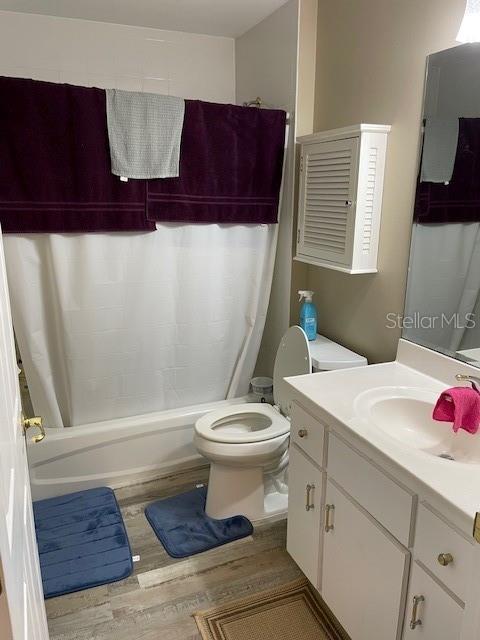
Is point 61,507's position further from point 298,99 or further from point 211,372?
point 298,99

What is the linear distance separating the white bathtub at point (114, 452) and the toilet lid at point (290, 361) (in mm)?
482

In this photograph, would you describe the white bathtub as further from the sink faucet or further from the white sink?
the sink faucet

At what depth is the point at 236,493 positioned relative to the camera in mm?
2195

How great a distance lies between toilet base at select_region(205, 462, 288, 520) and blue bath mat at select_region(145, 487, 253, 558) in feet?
0.12

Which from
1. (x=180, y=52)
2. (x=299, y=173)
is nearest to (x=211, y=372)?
(x=299, y=173)

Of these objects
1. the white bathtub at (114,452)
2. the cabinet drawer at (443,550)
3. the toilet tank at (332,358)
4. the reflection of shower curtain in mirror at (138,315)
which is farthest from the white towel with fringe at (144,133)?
the cabinet drawer at (443,550)

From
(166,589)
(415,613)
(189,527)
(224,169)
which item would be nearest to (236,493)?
(189,527)

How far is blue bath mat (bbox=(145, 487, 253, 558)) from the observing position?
207 cm

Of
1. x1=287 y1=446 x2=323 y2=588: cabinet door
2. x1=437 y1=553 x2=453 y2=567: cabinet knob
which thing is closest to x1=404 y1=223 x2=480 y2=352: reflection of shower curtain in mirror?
x1=287 y1=446 x2=323 y2=588: cabinet door

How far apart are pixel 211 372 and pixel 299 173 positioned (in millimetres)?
1128

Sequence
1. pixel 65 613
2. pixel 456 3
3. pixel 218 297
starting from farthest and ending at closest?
pixel 218 297 → pixel 65 613 → pixel 456 3

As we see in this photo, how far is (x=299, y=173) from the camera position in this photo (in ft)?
7.90

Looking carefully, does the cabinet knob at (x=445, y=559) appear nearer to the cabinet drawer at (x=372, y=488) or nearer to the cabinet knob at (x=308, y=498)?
the cabinet drawer at (x=372, y=488)

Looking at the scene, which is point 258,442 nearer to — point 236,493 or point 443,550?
point 236,493
